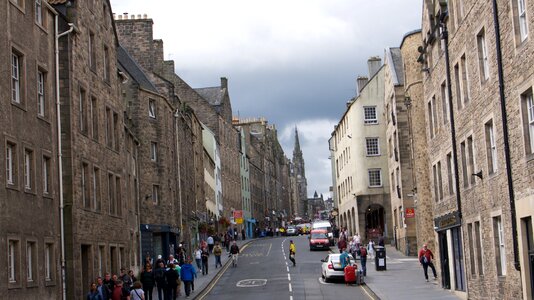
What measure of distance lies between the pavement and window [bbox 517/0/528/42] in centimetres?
1198

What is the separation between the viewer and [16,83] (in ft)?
75.7

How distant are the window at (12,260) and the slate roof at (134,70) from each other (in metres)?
24.7

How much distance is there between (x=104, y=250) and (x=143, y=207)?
1423cm

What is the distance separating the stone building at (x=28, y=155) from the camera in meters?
21.7

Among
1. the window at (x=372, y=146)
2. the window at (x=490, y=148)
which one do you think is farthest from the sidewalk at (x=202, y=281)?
the window at (x=372, y=146)

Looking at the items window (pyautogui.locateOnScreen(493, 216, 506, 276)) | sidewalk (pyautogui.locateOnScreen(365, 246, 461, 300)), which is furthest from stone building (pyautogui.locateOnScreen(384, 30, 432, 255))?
window (pyautogui.locateOnScreen(493, 216, 506, 276))

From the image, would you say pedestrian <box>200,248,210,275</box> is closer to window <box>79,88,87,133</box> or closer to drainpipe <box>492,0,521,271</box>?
window <box>79,88,87,133</box>

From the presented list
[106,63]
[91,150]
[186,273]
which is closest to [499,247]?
[186,273]

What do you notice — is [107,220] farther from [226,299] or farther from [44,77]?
[44,77]

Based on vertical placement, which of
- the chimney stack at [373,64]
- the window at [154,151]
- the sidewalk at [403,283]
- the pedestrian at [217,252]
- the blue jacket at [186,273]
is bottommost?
the sidewalk at [403,283]

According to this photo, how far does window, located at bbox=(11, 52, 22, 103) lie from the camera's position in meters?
22.8

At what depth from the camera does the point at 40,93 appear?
25250 millimetres

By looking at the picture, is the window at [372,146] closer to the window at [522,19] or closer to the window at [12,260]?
the window at [12,260]

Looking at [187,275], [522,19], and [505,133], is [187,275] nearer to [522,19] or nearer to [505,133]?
[505,133]
